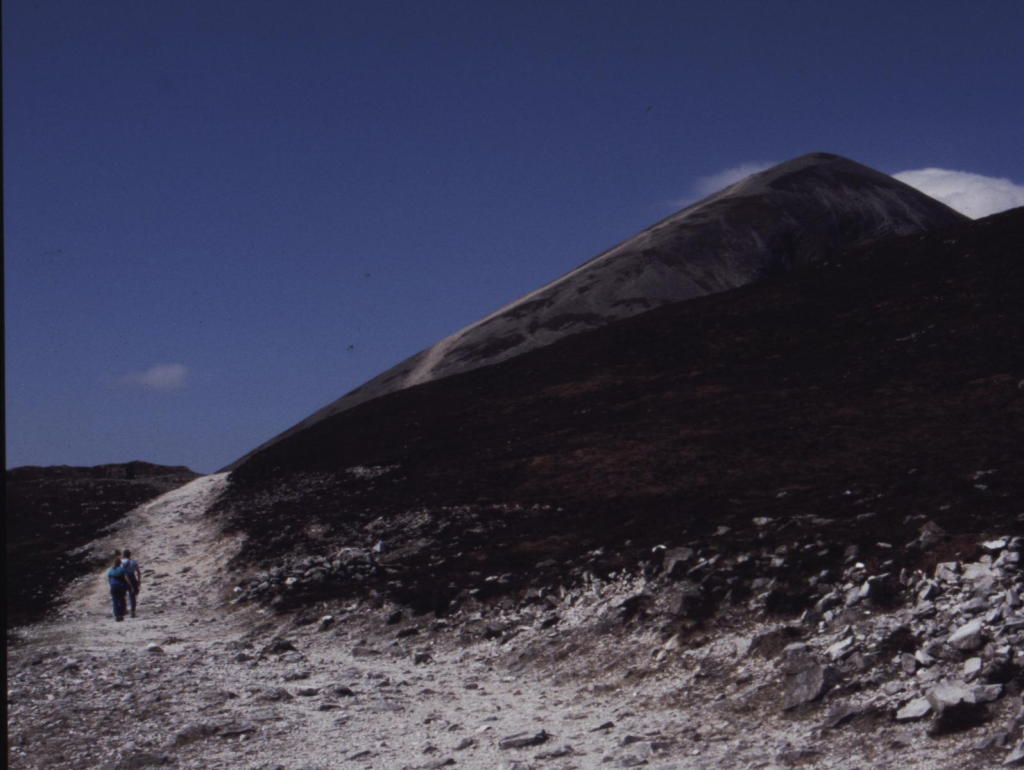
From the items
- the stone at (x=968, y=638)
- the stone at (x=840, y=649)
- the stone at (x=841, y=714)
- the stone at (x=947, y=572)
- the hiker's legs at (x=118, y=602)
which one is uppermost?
the hiker's legs at (x=118, y=602)

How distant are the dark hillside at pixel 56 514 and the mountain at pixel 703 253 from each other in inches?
740

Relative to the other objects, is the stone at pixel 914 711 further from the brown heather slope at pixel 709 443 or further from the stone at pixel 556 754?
the brown heather slope at pixel 709 443

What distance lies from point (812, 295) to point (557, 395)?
1644 centimetres

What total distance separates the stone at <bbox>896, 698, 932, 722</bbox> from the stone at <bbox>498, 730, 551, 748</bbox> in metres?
4.27

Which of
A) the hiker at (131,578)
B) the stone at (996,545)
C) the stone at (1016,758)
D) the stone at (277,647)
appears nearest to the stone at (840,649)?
the stone at (996,545)

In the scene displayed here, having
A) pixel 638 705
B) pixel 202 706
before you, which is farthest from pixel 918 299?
pixel 202 706

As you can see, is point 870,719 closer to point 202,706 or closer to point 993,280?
point 202,706

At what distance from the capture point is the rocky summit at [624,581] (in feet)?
38.8

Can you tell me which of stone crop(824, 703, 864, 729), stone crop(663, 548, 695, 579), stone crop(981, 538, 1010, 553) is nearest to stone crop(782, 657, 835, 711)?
stone crop(824, 703, 864, 729)

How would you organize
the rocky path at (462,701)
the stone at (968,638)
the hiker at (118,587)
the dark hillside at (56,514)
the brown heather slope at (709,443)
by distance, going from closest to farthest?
the rocky path at (462,701) → the stone at (968,638) → the brown heather slope at (709,443) → the hiker at (118,587) → the dark hillside at (56,514)

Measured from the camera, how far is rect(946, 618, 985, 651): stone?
11680mm

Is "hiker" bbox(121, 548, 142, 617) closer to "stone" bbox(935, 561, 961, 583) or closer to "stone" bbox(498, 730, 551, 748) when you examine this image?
"stone" bbox(498, 730, 551, 748)

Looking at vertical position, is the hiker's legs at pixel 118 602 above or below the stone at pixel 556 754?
above

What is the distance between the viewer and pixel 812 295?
51406 millimetres
